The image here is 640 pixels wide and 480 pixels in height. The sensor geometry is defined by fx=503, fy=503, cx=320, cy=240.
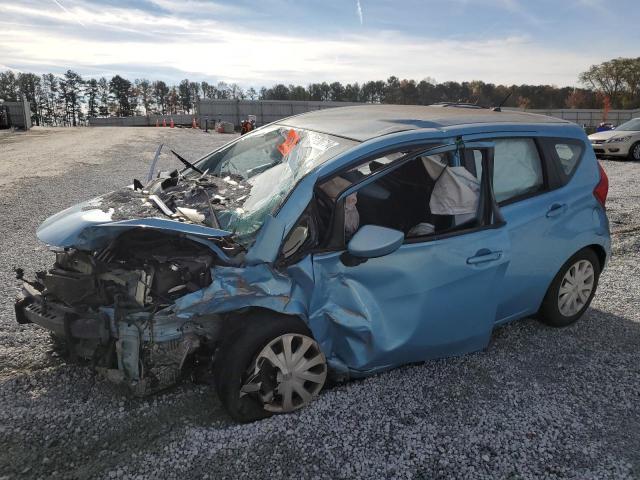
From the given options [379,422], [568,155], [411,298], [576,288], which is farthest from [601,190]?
[379,422]

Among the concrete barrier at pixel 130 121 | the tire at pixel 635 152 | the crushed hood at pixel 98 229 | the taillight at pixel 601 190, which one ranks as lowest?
the concrete barrier at pixel 130 121

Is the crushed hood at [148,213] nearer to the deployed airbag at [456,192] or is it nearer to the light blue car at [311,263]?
the light blue car at [311,263]

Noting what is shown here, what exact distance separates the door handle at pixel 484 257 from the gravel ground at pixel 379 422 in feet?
2.82

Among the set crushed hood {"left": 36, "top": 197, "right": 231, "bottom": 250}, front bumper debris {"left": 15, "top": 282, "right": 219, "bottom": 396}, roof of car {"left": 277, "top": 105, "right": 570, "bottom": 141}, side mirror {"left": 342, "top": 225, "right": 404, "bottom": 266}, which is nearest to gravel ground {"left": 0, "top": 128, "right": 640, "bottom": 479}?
front bumper debris {"left": 15, "top": 282, "right": 219, "bottom": 396}

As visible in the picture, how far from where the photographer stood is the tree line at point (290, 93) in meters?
68.7

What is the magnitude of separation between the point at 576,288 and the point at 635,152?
1412 centimetres

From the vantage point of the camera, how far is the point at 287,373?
2.87m

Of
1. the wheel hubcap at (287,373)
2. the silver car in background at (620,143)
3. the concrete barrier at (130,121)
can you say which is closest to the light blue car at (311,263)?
the wheel hubcap at (287,373)

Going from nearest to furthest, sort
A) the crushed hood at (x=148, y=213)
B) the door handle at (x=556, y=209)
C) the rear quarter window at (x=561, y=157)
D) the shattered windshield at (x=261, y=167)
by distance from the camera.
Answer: the crushed hood at (x=148, y=213) → the shattered windshield at (x=261, y=167) → the door handle at (x=556, y=209) → the rear quarter window at (x=561, y=157)


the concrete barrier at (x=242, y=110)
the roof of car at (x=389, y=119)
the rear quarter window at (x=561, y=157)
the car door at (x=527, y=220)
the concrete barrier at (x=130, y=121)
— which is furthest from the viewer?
the concrete barrier at (x=130, y=121)

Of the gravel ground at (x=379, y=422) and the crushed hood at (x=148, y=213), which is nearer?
the gravel ground at (x=379, y=422)

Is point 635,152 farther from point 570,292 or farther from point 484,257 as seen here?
point 484,257

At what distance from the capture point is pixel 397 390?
128 inches

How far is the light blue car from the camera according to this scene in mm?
2764
